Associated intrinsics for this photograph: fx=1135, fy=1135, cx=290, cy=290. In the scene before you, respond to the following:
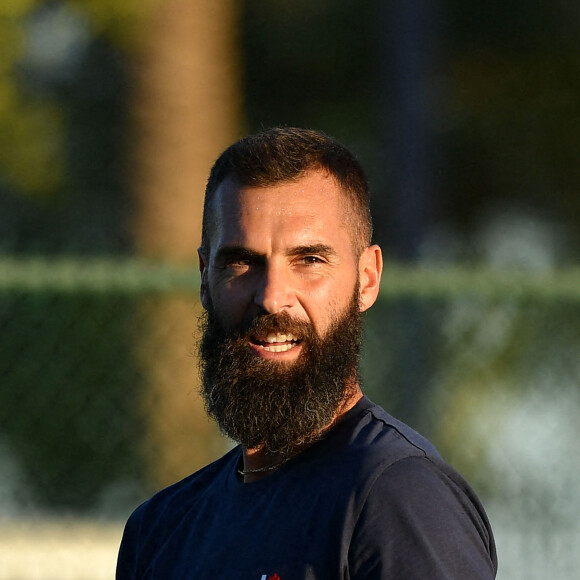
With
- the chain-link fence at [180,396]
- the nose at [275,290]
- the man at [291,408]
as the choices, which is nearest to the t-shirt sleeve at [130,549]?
the man at [291,408]

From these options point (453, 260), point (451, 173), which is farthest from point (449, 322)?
point (451, 173)

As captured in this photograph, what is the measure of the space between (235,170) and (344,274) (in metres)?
0.31

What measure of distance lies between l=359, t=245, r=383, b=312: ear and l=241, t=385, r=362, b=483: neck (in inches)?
7.9

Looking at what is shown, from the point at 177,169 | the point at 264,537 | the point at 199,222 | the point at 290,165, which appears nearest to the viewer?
the point at 264,537

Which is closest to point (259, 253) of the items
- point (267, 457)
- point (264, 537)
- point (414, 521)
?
point (267, 457)

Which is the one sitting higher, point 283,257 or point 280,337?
point 283,257

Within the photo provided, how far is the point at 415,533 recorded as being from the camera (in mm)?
1788

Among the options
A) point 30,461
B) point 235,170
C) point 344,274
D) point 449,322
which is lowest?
point 30,461

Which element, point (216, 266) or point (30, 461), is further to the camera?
point (30, 461)

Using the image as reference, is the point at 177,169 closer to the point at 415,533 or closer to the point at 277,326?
the point at 277,326

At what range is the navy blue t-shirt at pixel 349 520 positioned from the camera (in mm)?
1802

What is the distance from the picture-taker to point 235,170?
2.32 meters

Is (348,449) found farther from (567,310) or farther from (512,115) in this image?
(512,115)

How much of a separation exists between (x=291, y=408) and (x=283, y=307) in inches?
8.0
